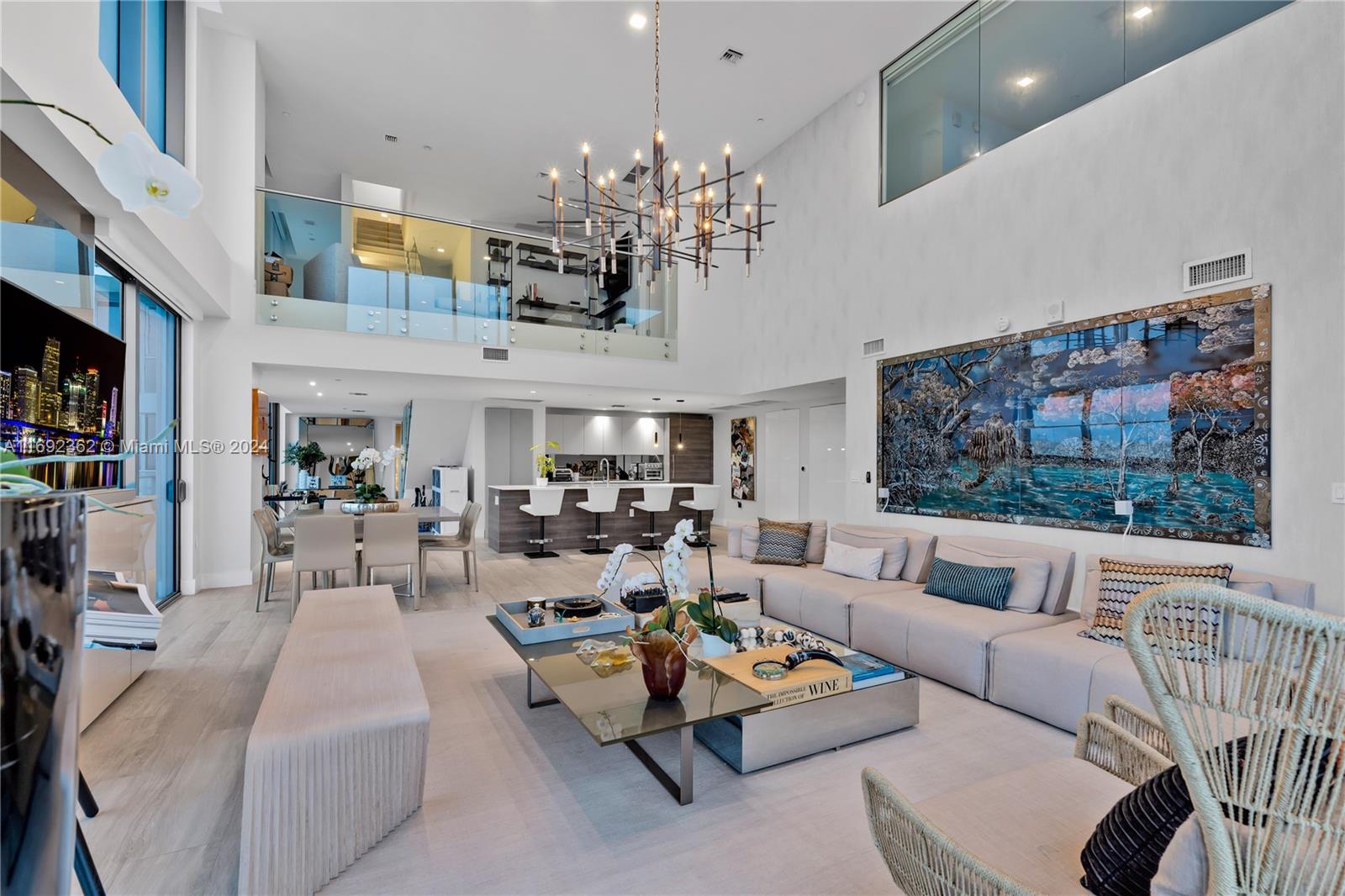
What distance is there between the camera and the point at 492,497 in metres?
9.08

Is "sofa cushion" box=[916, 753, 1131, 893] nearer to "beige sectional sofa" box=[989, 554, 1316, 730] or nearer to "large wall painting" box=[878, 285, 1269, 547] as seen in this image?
"beige sectional sofa" box=[989, 554, 1316, 730]

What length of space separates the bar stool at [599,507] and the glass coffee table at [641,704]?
554 centimetres

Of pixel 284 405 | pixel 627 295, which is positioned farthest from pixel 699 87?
pixel 284 405

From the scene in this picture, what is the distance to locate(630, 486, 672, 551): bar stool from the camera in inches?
360

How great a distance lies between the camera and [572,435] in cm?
1194

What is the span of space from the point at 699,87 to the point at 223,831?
7.25 metres

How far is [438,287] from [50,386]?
15.9 feet

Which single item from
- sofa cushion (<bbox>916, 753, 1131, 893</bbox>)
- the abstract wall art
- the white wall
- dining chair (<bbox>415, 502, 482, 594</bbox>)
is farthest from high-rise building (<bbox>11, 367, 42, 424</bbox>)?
the abstract wall art

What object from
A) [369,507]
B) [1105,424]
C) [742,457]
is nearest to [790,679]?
[1105,424]

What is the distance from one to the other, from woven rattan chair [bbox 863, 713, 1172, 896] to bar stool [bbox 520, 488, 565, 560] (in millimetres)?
6937

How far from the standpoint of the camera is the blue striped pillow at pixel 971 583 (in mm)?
4008

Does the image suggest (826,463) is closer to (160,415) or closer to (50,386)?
(160,415)

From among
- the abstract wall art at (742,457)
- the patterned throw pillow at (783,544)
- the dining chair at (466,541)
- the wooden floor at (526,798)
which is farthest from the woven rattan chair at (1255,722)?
the abstract wall art at (742,457)

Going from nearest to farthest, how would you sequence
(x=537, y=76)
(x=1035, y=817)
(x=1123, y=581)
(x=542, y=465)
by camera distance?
(x=1035, y=817) < (x=1123, y=581) < (x=537, y=76) < (x=542, y=465)
